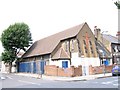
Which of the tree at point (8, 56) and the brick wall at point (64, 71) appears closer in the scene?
the brick wall at point (64, 71)

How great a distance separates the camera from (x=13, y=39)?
6028 centimetres

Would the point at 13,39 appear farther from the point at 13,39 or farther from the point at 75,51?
the point at 75,51

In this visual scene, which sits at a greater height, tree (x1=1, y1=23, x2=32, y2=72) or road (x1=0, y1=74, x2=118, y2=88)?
tree (x1=1, y1=23, x2=32, y2=72)

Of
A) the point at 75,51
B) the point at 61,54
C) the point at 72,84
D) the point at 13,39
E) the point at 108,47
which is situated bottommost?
the point at 72,84

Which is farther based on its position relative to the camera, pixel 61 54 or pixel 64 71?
pixel 61 54

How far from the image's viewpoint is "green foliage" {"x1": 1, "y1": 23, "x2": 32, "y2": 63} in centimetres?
6034

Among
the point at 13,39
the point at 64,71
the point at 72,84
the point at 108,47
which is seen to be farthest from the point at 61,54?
the point at 13,39

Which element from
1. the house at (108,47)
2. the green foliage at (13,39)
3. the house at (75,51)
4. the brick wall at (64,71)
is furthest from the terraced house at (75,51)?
the green foliage at (13,39)

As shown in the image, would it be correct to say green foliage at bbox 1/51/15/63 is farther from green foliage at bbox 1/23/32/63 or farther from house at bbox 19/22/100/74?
house at bbox 19/22/100/74

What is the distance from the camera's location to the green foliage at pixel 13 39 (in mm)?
60344

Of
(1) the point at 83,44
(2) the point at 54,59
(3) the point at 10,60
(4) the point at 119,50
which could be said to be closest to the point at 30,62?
(3) the point at 10,60

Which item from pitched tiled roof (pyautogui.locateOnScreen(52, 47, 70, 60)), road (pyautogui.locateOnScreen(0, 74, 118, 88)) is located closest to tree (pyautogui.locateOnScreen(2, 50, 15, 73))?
pitched tiled roof (pyautogui.locateOnScreen(52, 47, 70, 60))

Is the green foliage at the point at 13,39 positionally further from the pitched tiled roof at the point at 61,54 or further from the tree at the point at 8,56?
the pitched tiled roof at the point at 61,54

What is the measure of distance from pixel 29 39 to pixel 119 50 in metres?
24.7
